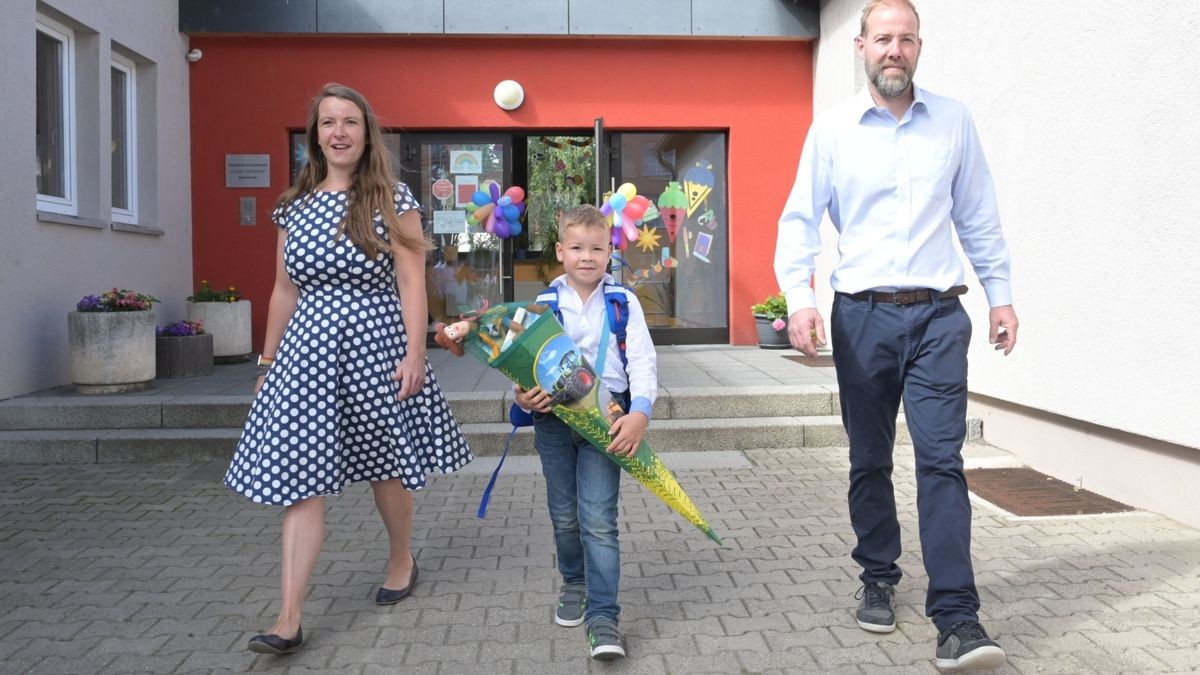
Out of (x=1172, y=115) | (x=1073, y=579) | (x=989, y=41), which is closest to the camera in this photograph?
(x=1073, y=579)

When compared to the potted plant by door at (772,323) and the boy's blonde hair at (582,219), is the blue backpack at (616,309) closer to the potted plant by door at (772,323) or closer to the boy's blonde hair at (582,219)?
the boy's blonde hair at (582,219)

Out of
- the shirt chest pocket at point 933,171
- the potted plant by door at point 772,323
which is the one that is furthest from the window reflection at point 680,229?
the shirt chest pocket at point 933,171

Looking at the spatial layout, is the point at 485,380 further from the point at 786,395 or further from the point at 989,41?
the point at 989,41

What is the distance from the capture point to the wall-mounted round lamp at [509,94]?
430 inches

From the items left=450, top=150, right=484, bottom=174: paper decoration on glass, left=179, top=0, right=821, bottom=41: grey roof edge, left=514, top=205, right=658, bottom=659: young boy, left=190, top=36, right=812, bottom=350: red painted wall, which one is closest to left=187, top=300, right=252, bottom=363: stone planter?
left=190, top=36, right=812, bottom=350: red painted wall

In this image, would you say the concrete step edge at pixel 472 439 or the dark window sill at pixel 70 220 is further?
the dark window sill at pixel 70 220

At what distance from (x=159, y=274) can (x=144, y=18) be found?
8.02 ft

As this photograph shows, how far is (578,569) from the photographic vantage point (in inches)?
144

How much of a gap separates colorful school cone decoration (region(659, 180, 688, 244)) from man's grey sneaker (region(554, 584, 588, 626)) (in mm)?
8283

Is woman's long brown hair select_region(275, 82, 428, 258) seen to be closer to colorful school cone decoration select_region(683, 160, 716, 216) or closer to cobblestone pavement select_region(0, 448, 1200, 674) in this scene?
cobblestone pavement select_region(0, 448, 1200, 674)

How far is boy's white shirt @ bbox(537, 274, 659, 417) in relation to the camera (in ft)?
10.8

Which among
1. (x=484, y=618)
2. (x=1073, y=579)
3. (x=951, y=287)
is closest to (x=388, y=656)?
A: (x=484, y=618)

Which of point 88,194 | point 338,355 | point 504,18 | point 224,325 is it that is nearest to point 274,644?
point 338,355

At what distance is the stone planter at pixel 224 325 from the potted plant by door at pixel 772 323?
211 inches
